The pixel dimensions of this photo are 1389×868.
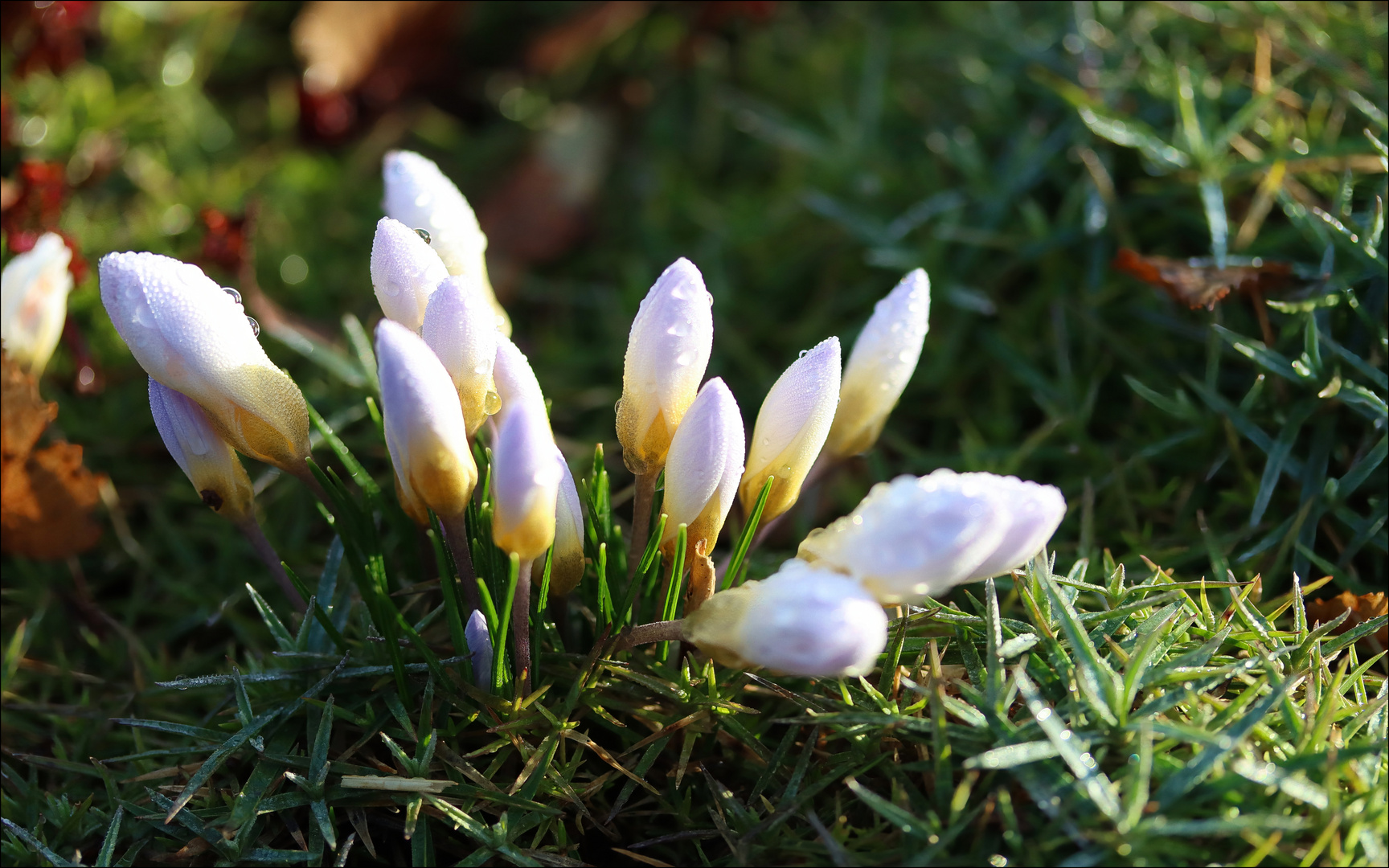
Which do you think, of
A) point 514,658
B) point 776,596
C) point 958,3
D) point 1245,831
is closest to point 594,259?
point 958,3

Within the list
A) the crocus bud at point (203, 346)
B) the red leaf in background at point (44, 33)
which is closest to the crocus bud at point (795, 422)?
the crocus bud at point (203, 346)

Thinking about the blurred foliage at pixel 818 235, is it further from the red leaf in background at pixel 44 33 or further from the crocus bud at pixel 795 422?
the crocus bud at pixel 795 422

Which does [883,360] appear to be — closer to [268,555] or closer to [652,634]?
[652,634]

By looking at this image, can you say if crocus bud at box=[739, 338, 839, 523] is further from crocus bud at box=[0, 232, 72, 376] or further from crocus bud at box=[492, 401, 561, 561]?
crocus bud at box=[0, 232, 72, 376]

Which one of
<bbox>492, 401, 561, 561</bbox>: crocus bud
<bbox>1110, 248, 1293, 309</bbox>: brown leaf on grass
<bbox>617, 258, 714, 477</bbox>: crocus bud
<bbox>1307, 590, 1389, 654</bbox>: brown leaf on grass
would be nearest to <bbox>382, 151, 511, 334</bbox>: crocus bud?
<bbox>617, 258, 714, 477</bbox>: crocus bud

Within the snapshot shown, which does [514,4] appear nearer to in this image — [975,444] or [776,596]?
[975,444]
